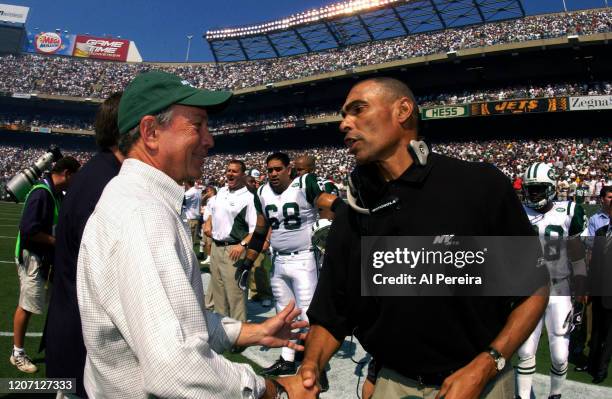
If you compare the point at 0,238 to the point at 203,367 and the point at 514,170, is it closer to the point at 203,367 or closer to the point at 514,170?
the point at 203,367

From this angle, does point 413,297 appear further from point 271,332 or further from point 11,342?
point 11,342

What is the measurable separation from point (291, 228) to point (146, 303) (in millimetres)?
4720

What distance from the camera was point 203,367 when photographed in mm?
1150

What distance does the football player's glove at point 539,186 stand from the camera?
5.03 metres

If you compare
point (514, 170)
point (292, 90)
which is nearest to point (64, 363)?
point (514, 170)

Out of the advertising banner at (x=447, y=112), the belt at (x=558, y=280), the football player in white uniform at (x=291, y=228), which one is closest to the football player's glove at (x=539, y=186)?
the belt at (x=558, y=280)

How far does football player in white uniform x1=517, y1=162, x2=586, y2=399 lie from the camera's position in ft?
15.0

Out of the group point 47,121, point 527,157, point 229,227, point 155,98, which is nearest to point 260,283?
point 229,227

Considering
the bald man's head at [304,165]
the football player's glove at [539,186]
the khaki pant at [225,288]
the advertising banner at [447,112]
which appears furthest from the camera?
the advertising banner at [447,112]

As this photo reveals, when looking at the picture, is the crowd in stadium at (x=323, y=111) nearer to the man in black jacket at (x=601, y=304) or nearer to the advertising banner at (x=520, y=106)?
the advertising banner at (x=520, y=106)

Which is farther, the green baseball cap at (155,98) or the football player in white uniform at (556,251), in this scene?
the football player in white uniform at (556,251)

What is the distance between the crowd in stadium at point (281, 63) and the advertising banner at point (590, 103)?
5.86 m

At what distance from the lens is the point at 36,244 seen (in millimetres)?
4797

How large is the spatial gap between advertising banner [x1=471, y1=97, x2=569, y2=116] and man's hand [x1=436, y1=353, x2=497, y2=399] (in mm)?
31028
